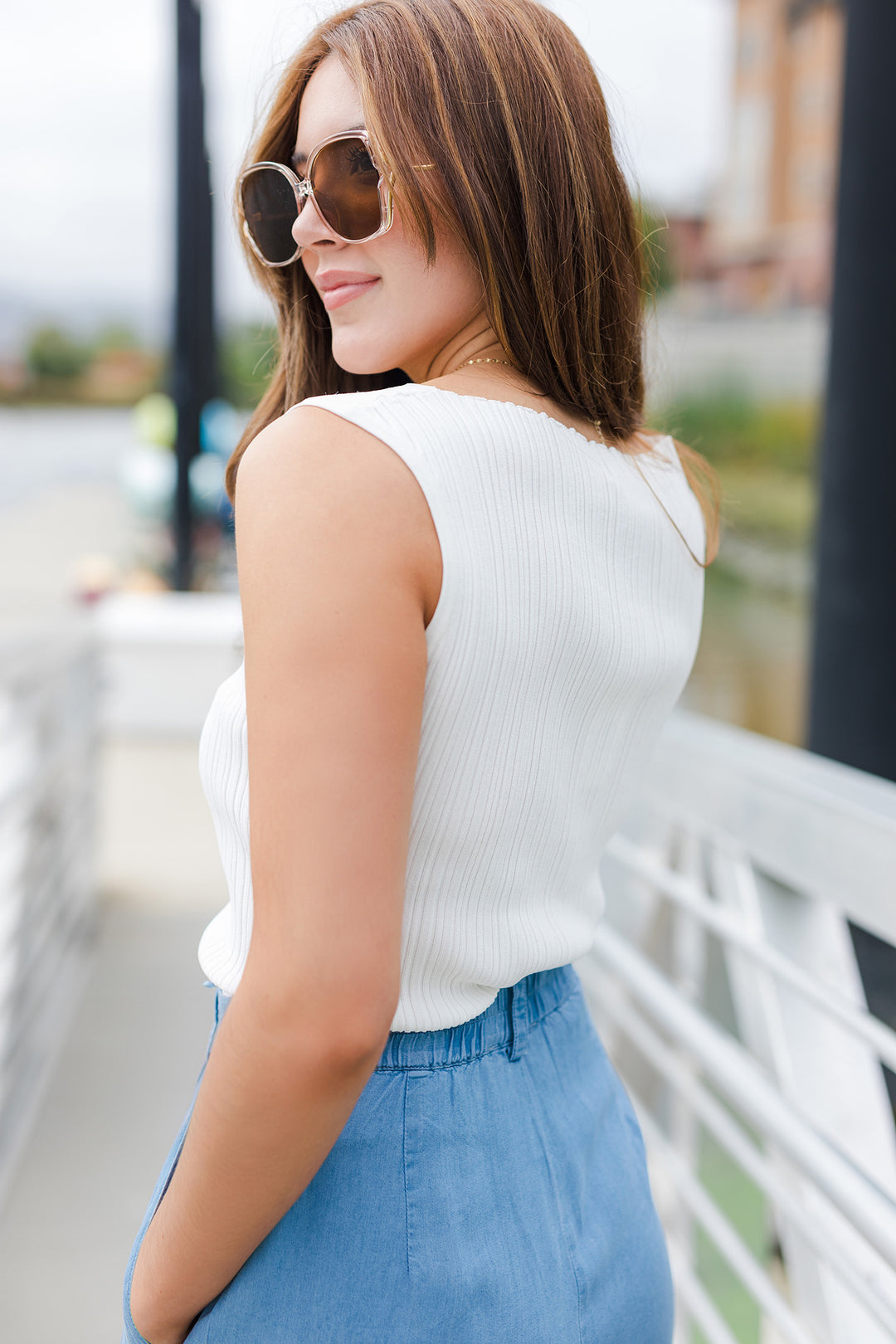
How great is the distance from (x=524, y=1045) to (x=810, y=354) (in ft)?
13.7

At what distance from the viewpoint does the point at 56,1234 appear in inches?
73.5

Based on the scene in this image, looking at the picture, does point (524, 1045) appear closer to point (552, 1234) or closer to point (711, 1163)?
point (552, 1234)

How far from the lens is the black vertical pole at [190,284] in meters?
4.94

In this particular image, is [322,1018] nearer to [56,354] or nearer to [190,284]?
[190,284]

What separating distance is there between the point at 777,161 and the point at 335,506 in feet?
14.0

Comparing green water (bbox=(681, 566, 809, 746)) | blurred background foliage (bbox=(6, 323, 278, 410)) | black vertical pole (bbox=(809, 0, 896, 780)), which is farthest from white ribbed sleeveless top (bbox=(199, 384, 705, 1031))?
blurred background foliage (bbox=(6, 323, 278, 410))

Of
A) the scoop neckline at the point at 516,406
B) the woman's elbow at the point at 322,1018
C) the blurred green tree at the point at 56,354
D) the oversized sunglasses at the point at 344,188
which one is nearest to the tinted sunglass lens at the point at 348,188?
the oversized sunglasses at the point at 344,188

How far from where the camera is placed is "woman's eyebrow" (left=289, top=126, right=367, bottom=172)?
64 centimetres

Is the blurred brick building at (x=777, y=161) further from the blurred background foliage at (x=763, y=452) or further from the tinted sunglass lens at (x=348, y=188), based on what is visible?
the tinted sunglass lens at (x=348, y=188)

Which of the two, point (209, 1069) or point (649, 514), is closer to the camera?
point (209, 1069)

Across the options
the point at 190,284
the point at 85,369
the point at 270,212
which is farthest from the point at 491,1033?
the point at 85,369

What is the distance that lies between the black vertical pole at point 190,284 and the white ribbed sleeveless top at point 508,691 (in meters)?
4.90

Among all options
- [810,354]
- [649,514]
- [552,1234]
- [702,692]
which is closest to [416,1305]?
[552,1234]

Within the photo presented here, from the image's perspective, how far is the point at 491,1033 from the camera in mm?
645
